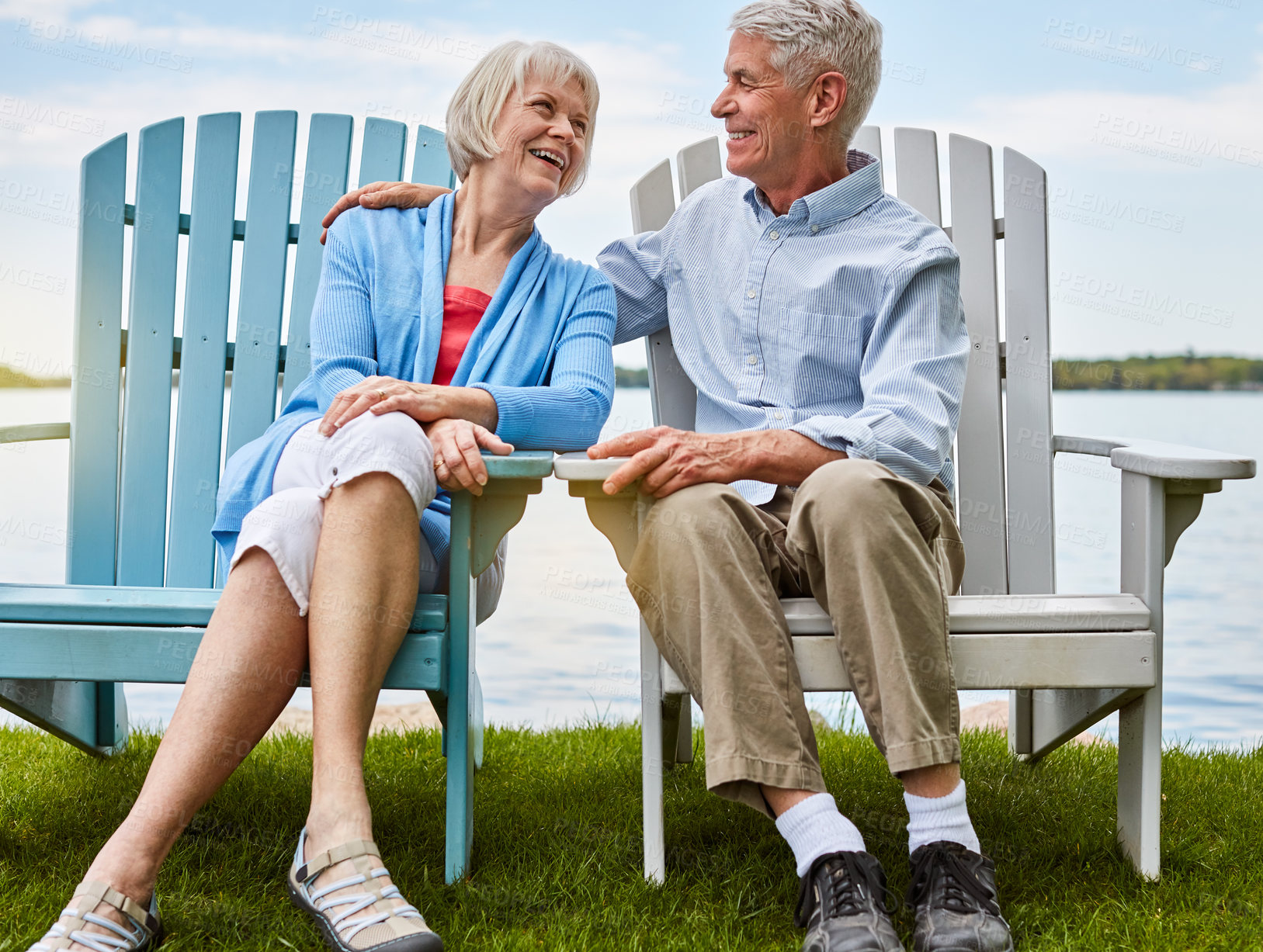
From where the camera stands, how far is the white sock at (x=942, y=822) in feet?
5.15

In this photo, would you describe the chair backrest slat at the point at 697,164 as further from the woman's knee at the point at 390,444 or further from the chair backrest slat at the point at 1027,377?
the woman's knee at the point at 390,444

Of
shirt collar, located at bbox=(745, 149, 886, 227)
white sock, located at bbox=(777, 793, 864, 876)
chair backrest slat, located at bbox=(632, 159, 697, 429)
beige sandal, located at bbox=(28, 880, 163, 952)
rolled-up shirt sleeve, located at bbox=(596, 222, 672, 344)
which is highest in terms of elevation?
shirt collar, located at bbox=(745, 149, 886, 227)

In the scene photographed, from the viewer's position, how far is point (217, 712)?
1.54m

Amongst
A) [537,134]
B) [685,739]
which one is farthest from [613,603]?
[537,134]

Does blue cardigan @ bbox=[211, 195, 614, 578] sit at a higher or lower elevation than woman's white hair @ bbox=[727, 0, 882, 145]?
lower

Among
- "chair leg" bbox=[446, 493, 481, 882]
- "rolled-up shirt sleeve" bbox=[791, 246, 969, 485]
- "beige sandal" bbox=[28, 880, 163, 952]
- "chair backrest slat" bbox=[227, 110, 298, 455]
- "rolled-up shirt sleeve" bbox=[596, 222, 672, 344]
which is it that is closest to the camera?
"beige sandal" bbox=[28, 880, 163, 952]

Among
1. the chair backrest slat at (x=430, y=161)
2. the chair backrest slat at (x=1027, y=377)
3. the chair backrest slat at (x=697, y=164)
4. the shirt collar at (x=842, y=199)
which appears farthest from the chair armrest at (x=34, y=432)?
the chair backrest slat at (x=1027, y=377)

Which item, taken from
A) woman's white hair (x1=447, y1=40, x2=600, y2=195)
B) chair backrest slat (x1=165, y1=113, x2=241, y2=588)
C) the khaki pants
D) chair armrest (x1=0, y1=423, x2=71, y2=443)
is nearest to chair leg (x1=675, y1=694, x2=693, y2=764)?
the khaki pants

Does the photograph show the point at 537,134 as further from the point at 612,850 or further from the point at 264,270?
Result: the point at 612,850

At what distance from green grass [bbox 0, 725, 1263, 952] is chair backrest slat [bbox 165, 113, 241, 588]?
56 centimetres

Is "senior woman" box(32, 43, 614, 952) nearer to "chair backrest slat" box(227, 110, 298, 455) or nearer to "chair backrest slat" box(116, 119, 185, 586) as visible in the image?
"chair backrest slat" box(227, 110, 298, 455)

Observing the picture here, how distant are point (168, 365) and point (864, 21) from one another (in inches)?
63.5

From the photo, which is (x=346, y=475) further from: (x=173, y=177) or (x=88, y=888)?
(x=173, y=177)

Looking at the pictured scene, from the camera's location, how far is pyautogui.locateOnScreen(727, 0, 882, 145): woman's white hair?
2152 mm
